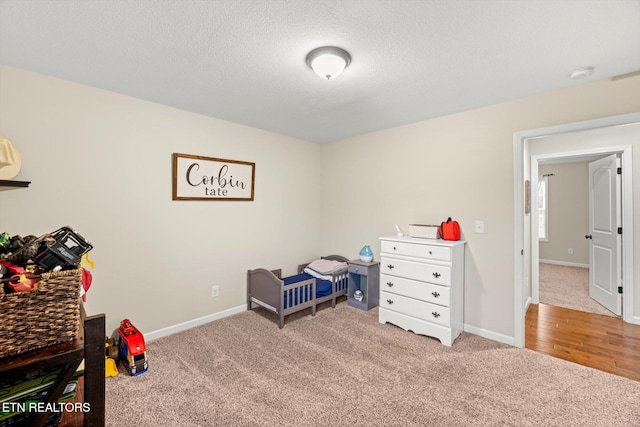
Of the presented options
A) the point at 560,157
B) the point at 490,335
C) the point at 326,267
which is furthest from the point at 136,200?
the point at 560,157

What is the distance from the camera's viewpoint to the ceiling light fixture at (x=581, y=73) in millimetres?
2035

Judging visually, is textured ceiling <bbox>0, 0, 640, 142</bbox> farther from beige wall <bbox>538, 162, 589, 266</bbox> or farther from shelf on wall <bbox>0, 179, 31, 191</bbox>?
beige wall <bbox>538, 162, 589, 266</bbox>

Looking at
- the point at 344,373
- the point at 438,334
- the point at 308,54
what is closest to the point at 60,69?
the point at 308,54

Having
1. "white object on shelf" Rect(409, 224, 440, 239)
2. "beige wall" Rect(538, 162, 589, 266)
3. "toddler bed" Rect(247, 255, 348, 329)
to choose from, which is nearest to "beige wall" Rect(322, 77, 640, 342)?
"white object on shelf" Rect(409, 224, 440, 239)

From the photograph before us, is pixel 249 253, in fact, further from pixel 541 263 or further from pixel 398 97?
pixel 541 263

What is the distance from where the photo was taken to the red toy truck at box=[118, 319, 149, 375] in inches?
84.6

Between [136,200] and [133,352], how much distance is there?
132 cm

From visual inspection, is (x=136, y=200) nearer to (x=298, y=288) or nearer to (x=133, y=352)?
(x=133, y=352)

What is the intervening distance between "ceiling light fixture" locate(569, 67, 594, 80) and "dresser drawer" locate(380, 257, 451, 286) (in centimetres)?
179

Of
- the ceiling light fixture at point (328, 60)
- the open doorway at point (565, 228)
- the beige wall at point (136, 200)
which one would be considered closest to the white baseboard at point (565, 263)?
the open doorway at point (565, 228)

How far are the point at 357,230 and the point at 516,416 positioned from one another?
2.54 m

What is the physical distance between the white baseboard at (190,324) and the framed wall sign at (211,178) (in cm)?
131

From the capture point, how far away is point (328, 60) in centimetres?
183

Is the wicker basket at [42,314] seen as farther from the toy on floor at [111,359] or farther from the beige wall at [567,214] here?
the beige wall at [567,214]
